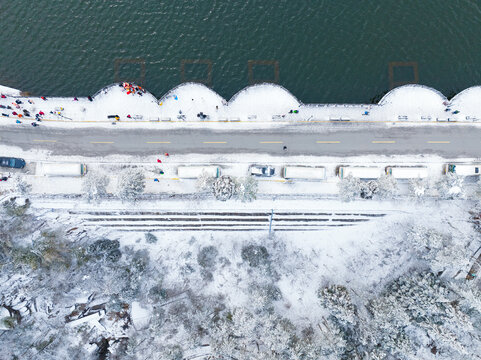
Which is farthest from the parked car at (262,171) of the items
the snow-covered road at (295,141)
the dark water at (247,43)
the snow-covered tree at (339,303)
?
the snow-covered tree at (339,303)

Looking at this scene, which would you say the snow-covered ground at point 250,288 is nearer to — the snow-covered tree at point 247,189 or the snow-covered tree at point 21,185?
the snow-covered tree at point 21,185

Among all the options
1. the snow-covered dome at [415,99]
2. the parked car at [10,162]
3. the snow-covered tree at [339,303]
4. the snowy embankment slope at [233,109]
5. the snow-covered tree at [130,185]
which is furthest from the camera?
the snow-covered dome at [415,99]

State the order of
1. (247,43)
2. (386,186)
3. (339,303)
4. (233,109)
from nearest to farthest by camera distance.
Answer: (386,186), (339,303), (233,109), (247,43)

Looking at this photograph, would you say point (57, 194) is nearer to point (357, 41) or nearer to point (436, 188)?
point (357, 41)

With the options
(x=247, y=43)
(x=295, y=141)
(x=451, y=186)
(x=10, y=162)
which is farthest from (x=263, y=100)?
(x=10, y=162)

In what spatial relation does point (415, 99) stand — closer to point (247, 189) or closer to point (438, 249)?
point (438, 249)
